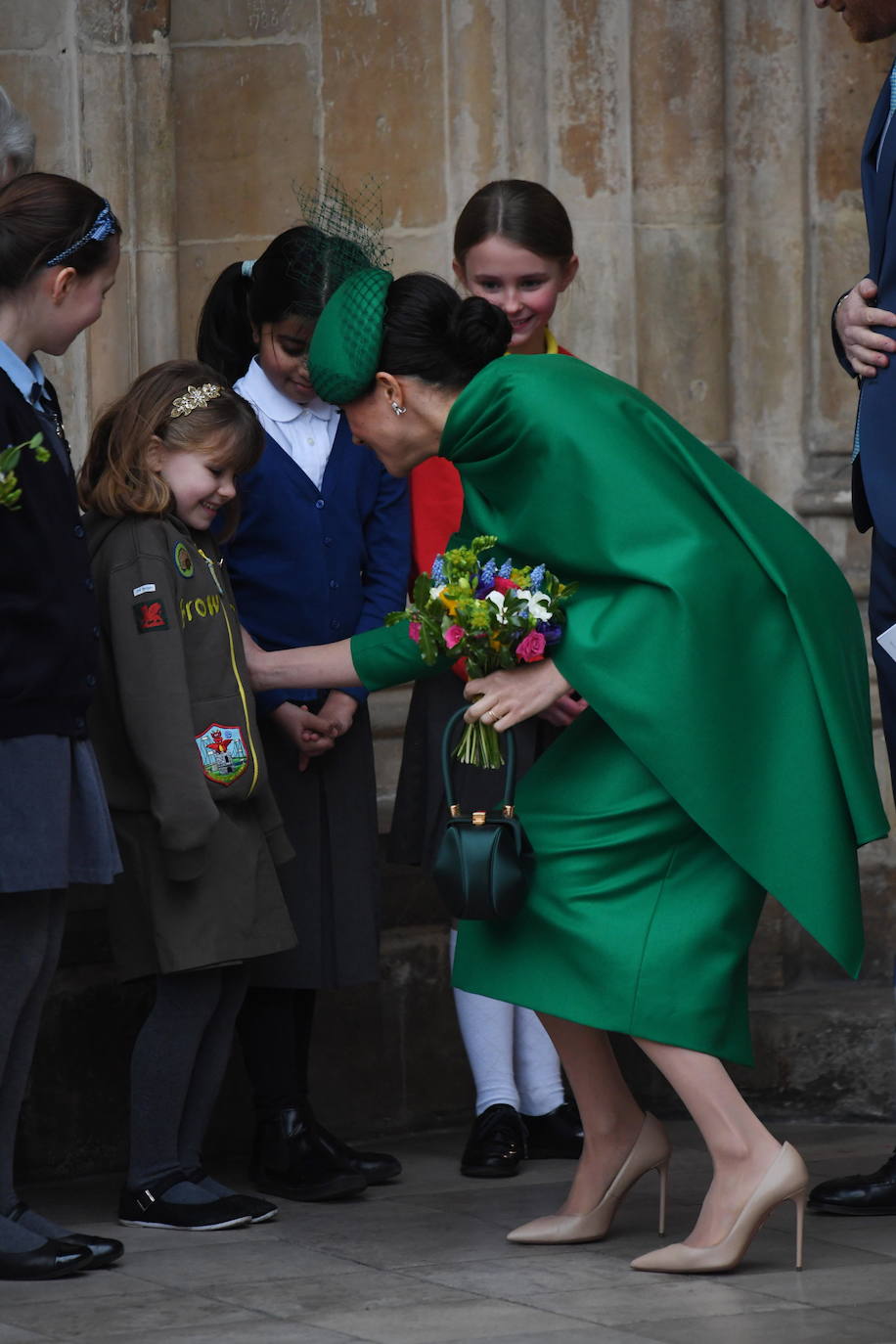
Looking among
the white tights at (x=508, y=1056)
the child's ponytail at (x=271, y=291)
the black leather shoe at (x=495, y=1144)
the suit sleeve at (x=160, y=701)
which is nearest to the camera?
the suit sleeve at (x=160, y=701)

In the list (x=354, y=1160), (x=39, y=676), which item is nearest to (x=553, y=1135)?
(x=354, y=1160)

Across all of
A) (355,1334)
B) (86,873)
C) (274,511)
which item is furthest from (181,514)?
(355,1334)

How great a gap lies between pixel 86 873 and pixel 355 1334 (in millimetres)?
973

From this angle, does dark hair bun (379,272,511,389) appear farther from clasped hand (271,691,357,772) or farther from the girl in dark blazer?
clasped hand (271,691,357,772)

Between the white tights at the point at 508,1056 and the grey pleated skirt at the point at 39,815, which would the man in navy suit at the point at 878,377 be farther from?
the grey pleated skirt at the point at 39,815

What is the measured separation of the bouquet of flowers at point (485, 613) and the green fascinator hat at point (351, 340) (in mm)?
358

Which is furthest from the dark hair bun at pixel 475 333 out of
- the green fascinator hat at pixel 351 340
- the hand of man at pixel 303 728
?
the hand of man at pixel 303 728

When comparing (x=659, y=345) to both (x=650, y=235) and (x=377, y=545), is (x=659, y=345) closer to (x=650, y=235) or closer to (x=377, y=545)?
(x=650, y=235)

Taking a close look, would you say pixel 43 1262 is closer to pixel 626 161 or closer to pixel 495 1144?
pixel 495 1144

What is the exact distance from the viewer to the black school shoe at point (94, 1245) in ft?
13.1

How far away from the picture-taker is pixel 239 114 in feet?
19.5

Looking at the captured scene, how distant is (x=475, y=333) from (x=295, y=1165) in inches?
67.1

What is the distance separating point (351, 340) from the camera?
4172 millimetres

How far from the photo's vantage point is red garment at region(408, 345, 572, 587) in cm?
513
